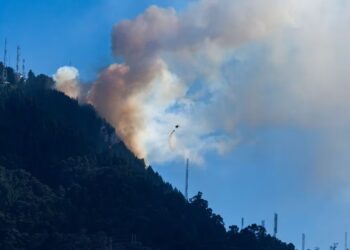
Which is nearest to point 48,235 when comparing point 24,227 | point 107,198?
point 24,227

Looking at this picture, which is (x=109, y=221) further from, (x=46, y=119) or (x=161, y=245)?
(x=46, y=119)

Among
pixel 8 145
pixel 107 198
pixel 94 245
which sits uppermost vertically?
pixel 8 145

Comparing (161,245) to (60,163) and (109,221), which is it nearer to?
(109,221)

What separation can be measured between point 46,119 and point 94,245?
45.4 meters

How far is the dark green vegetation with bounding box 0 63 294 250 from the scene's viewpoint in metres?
160

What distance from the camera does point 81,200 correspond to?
6850 inches

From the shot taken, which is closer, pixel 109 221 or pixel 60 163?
pixel 109 221

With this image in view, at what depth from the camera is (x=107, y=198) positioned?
17512cm

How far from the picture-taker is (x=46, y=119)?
7549 inches

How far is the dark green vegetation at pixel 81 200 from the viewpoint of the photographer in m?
160

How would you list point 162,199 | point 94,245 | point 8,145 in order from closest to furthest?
point 94,245, point 162,199, point 8,145

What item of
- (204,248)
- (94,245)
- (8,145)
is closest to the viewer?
(94,245)

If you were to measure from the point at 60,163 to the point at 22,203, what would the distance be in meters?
21.7

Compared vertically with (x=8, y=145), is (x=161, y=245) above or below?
below
